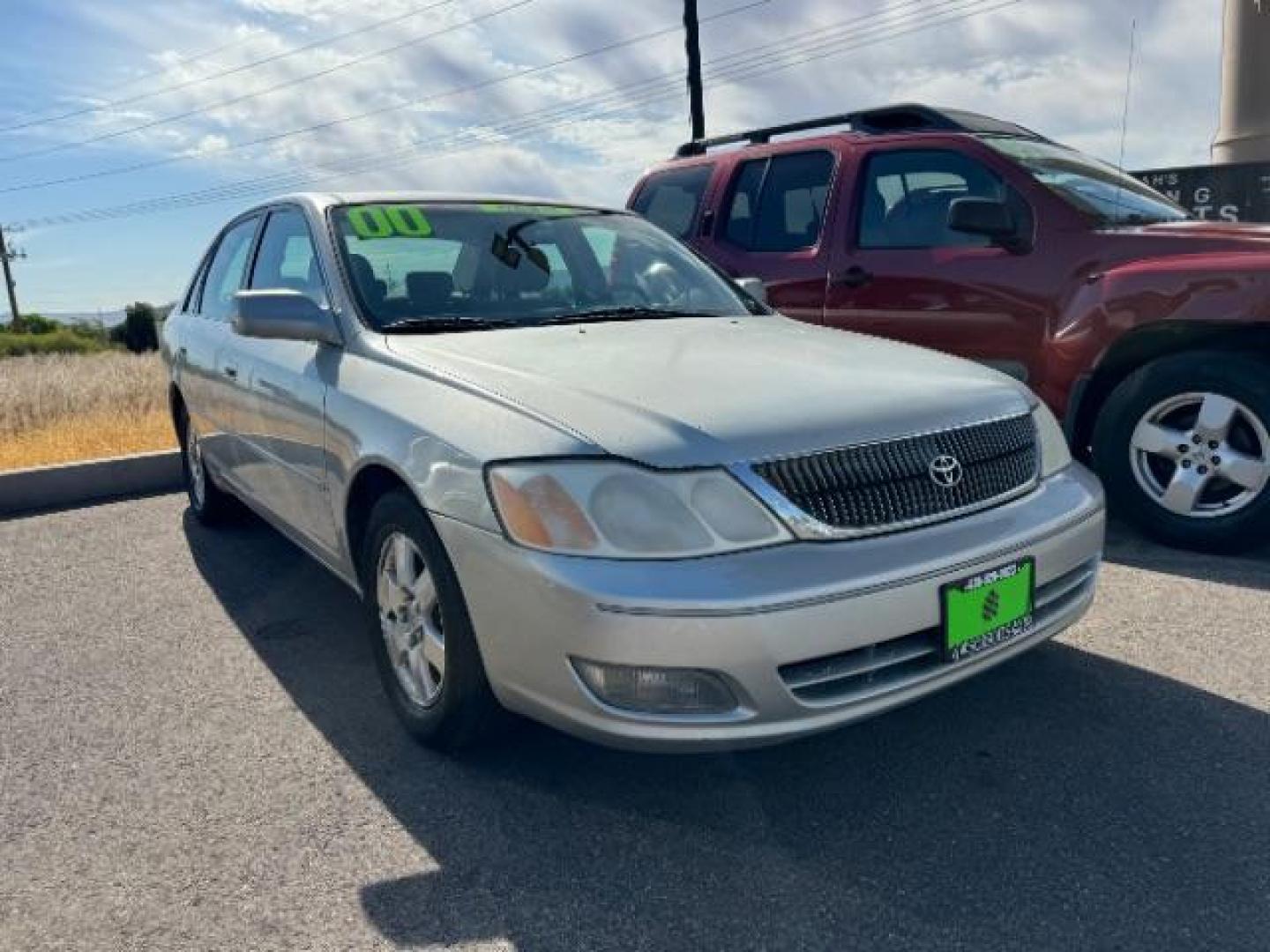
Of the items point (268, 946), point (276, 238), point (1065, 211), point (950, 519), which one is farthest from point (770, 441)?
point (1065, 211)

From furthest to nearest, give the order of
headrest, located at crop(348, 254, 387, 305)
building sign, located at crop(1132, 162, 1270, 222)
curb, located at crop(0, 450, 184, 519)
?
building sign, located at crop(1132, 162, 1270, 222), curb, located at crop(0, 450, 184, 519), headrest, located at crop(348, 254, 387, 305)

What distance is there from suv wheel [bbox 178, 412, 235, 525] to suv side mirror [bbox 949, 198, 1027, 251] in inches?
141

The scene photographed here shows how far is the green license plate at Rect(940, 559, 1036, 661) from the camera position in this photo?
2.28 meters

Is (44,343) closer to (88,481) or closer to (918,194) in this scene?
(88,481)

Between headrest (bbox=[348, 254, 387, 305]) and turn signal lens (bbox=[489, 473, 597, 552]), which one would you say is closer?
turn signal lens (bbox=[489, 473, 597, 552])

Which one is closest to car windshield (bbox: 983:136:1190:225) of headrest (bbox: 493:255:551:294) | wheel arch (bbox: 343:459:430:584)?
headrest (bbox: 493:255:551:294)

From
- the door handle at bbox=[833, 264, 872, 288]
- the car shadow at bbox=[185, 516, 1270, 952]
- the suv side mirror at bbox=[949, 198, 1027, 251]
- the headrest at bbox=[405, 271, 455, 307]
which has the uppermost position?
the suv side mirror at bbox=[949, 198, 1027, 251]

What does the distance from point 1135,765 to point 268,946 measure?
207cm

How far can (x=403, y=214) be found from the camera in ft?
11.6

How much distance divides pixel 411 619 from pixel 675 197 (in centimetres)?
418

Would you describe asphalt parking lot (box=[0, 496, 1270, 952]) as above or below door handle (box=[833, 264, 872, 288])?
below

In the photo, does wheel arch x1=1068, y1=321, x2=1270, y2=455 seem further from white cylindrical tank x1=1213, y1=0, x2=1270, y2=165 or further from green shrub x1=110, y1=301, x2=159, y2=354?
green shrub x1=110, y1=301, x2=159, y2=354

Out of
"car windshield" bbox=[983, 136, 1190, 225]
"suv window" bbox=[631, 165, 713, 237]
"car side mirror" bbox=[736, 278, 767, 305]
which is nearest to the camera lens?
"car side mirror" bbox=[736, 278, 767, 305]

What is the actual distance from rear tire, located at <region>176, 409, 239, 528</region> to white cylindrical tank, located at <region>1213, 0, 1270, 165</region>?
17.1 metres
